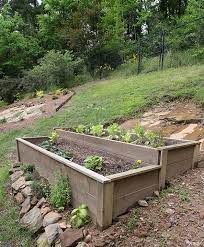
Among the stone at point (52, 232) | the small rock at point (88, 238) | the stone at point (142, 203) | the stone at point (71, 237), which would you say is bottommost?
the stone at point (52, 232)

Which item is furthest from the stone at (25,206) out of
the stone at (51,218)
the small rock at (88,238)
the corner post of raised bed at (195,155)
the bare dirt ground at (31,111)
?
the bare dirt ground at (31,111)

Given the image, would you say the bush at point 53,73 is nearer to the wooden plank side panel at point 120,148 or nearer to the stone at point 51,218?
the wooden plank side panel at point 120,148

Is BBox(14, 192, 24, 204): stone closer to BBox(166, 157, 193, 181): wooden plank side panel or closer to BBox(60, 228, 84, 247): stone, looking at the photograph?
BBox(60, 228, 84, 247): stone

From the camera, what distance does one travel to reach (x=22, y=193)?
365 cm

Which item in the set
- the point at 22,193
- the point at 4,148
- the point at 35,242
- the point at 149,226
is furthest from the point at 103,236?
the point at 4,148

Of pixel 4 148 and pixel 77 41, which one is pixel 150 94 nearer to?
pixel 4 148

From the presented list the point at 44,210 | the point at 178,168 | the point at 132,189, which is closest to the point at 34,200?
the point at 44,210

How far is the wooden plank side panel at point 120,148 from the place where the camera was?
3.07 m

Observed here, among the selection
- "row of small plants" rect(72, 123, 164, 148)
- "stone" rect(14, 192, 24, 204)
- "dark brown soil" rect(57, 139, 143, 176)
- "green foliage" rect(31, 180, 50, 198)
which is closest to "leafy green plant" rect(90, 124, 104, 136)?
"row of small plants" rect(72, 123, 164, 148)

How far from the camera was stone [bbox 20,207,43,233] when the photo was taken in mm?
2877

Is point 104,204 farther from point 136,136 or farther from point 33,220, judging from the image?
point 136,136

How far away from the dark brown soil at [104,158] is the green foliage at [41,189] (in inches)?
19.6

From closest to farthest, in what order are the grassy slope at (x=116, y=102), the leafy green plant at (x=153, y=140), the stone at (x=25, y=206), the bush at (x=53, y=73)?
1. the stone at (x=25, y=206)
2. the leafy green plant at (x=153, y=140)
3. the grassy slope at (x=116, y=102)
4. the bush at (x=53, y=73)

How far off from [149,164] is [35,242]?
56.2 inches
